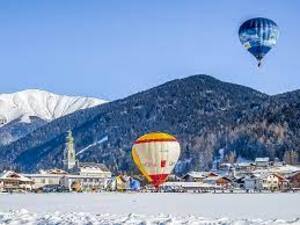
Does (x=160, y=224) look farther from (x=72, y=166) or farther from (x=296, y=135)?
(x=72, y=166)

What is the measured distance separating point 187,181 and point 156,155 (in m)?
77.6

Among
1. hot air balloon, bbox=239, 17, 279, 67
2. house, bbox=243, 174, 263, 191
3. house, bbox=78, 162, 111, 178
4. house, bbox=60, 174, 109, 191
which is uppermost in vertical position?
hot air balloon, bbox=239, 17, 279, 67

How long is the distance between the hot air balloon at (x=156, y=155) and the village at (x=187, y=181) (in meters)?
41.5

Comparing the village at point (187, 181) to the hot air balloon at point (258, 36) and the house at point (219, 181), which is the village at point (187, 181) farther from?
the hot air balloon at point (258, 36)

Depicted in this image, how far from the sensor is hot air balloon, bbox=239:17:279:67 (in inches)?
1951

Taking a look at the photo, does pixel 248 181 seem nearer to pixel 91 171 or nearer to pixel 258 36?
pixel 91 171

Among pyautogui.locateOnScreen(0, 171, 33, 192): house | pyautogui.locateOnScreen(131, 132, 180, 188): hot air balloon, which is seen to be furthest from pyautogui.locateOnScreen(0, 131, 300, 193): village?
pyautogui.locateOnScreen(131, 132, 180, 188): hot air balloon

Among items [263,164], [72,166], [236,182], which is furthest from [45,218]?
[72,166]

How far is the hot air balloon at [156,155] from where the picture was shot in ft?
187

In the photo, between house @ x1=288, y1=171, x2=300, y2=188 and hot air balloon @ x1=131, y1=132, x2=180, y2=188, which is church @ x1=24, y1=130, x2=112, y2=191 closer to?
house @ x1=288, y1=171, x2=300, y2=188

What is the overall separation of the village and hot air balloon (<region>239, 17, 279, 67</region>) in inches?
2025

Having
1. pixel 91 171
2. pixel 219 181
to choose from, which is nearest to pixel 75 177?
pixel 91 171

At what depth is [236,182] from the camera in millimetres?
127438

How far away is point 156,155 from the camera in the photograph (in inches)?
2228
